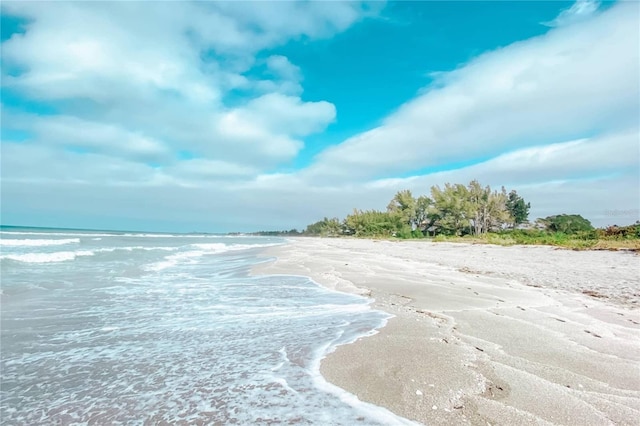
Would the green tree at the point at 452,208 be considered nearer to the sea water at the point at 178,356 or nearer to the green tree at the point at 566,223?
the green tree at the point at 566,223

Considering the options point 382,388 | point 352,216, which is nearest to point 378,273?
point 382,388

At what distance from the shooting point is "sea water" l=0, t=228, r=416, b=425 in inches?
101

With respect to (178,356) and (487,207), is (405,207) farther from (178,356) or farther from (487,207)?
(178,356)

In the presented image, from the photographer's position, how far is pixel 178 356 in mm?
3736

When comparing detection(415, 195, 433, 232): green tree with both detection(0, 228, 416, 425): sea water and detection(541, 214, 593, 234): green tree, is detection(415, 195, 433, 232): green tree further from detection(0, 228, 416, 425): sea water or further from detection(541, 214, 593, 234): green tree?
detection(0, 228, 416, 425): sea water

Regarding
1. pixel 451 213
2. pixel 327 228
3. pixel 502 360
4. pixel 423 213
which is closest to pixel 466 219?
pixel 451 213

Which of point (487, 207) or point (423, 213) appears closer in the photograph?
point (487, 207)

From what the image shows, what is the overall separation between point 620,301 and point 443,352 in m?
4.86

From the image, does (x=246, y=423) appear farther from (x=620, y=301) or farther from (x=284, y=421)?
(x=620, y=301)

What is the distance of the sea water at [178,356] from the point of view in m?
2.56

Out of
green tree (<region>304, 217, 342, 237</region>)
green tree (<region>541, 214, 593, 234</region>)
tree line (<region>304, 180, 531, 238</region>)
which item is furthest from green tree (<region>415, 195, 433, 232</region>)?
green tree (<region>304, 217, 342, 237</region>)

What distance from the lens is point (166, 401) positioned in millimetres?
2721

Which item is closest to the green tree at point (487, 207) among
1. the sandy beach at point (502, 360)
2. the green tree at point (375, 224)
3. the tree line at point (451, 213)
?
the tree line at point (451, 213)

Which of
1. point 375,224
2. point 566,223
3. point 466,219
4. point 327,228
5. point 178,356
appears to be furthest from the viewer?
point 327,228
